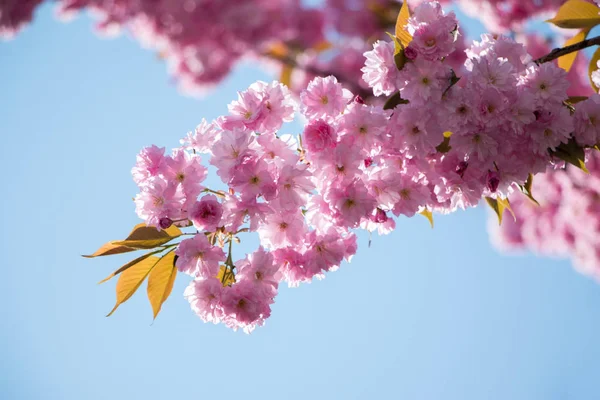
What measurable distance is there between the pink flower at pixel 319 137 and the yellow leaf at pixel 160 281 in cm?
36

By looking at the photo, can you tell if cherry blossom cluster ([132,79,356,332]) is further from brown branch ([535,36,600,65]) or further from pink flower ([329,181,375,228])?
brown branch ([535,36,600,65])

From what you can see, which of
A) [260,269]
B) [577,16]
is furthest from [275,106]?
[577,16]

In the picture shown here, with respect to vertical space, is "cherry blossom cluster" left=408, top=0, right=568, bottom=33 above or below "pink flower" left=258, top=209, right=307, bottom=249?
above

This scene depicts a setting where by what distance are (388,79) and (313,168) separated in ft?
0.72

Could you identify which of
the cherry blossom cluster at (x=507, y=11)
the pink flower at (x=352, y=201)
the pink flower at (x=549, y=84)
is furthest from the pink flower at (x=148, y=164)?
the cherry blossom cluster at (x=507, y=11)

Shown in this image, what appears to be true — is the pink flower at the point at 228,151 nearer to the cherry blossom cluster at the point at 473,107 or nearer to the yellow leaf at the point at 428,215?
the cherry blossom cluster at the point at 473,107

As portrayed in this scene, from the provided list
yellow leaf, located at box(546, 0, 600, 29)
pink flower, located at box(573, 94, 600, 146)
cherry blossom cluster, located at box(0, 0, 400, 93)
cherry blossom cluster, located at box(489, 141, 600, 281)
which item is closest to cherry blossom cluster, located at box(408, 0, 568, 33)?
cherry blossom cluster, located at box(0, 0, 400, 93)

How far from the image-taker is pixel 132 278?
1058 millimetres

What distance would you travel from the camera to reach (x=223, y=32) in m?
5.08

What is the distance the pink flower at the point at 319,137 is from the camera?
3.00 ft

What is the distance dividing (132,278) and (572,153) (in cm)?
89

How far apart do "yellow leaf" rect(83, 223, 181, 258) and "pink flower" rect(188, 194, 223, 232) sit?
0.13 m

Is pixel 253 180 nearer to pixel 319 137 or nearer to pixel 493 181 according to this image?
pixel 319 137

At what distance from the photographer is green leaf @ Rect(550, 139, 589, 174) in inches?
Answer: 38.2
